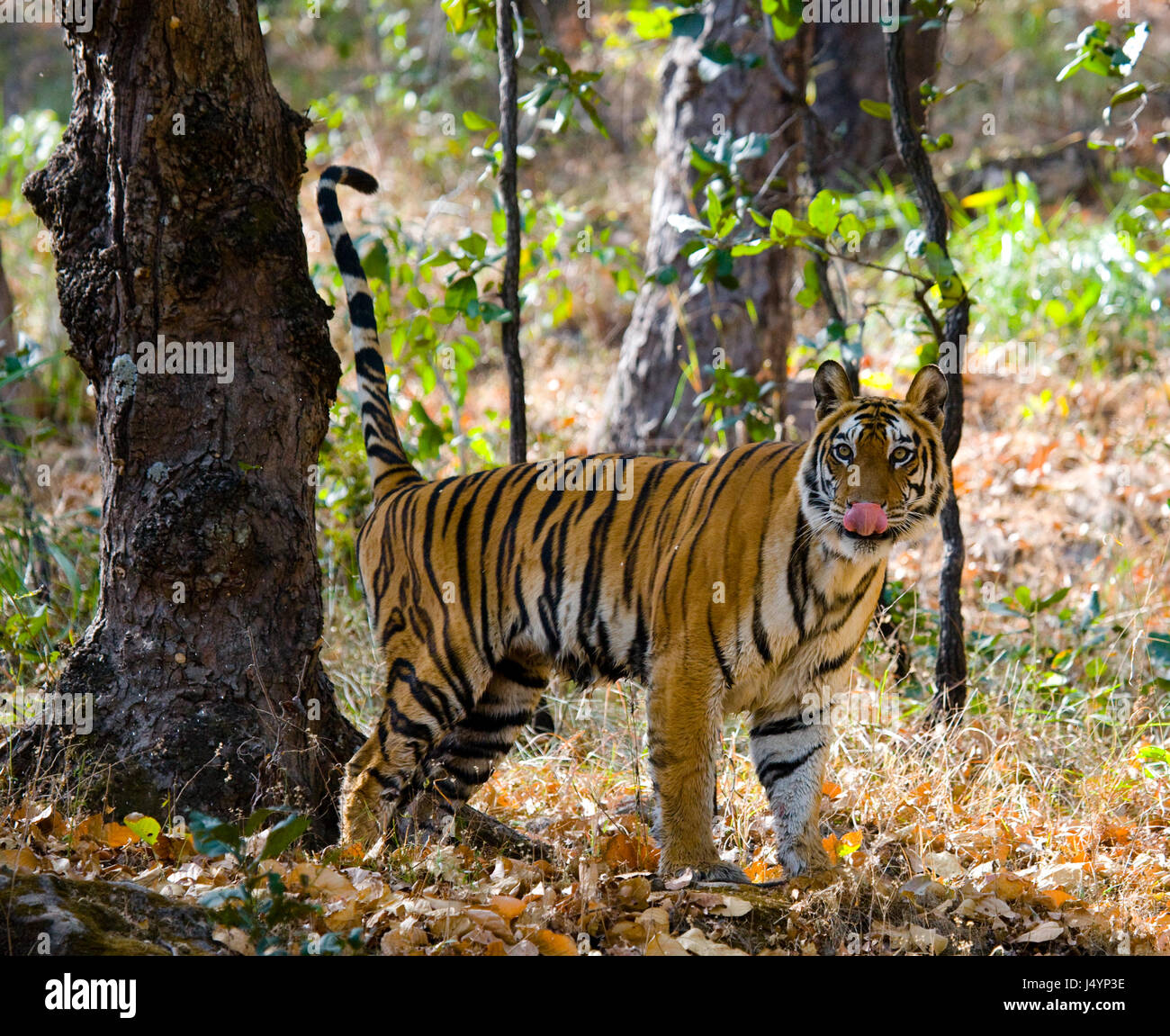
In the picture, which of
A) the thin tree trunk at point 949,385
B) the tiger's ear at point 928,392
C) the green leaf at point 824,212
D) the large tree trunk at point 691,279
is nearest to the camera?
the tiger's ear at point 928,392

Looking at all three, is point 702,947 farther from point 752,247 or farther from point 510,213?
point 510,213

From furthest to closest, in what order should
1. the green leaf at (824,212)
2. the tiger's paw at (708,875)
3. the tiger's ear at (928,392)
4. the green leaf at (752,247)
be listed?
the green leaf at (752,247)
the green leaf at (824,212)
the tiger's ear at (928,392)
the tiger's paw at (708,875)

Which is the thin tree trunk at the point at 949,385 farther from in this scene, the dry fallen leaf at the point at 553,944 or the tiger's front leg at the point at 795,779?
the dry fallen leaf at the point at 553,944

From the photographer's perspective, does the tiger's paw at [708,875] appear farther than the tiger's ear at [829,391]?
No

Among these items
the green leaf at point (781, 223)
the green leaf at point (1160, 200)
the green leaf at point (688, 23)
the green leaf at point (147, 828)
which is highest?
the green leaf at point (688, 23)

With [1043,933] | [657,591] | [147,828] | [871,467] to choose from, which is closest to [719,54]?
[871,467]

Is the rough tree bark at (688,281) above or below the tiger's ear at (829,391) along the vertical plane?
above

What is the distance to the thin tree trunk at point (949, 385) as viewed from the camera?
16.8 feet

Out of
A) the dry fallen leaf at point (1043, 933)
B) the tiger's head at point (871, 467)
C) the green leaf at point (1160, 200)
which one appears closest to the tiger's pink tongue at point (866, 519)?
the tiger's head at point (871, 467)

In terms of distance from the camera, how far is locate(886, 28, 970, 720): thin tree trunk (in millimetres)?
5113

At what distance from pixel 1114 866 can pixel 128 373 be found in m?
3.80

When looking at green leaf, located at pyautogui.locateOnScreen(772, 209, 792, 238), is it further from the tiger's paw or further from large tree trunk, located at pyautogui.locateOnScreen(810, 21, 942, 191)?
large tree trunk, located at pyautogui.locateOnScreen(810, 21, 942, 191)

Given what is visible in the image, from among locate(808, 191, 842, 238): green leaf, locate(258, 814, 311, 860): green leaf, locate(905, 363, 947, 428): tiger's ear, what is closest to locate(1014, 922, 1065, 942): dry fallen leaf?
locate(905, 363, 947, 428): tiger's ear

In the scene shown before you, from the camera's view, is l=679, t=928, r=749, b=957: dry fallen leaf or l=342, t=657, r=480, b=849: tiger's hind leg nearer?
l=679, t=928, r=749, b=957: dry fallen leaf
